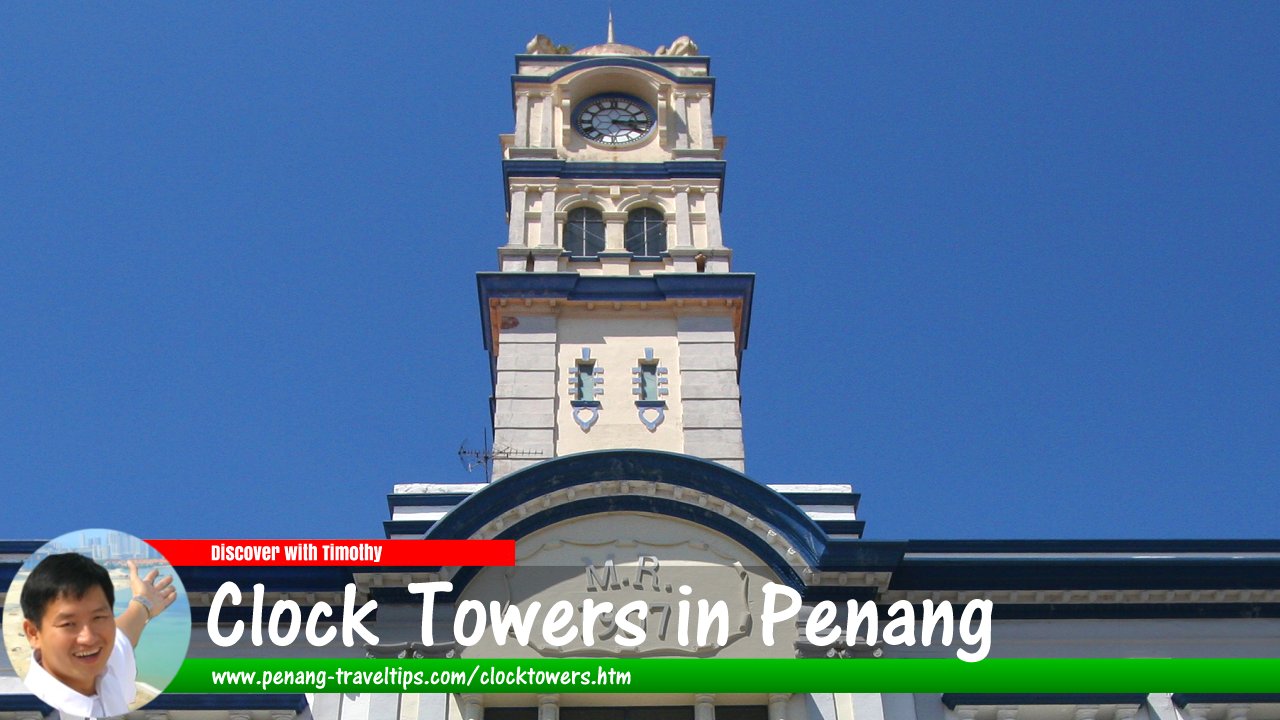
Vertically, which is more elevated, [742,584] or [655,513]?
[655,513]

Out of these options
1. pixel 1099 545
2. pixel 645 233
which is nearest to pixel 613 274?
pixel 645 233

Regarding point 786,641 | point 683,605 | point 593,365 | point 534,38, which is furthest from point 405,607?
point 534,38

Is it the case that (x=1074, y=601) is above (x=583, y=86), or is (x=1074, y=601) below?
below

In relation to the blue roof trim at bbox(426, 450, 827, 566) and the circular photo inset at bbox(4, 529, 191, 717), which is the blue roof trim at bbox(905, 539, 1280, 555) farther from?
the circular photo inset at bbox(4, 529, 191, 717)

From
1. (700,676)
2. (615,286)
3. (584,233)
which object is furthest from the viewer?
(584,233)

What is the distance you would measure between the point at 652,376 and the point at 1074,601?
34.7 ft

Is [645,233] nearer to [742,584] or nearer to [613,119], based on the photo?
[613,119]

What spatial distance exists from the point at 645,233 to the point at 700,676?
1504cm

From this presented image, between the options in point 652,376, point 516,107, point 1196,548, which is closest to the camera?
point 1196,548

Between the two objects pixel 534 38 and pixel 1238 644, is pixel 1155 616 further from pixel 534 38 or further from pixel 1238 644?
pixel 534 38

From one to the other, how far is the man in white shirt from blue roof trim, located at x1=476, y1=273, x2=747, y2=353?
53.1 feet

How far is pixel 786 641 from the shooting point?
65.1 ft

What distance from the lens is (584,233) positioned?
31.5 meters

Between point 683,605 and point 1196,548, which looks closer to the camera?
point 683,605
